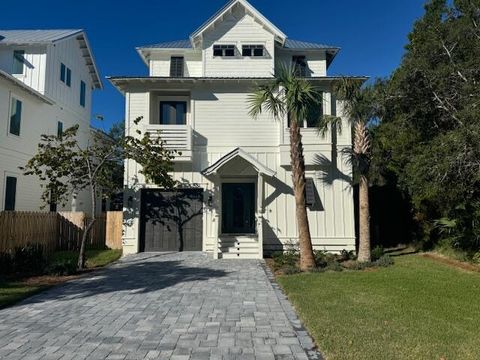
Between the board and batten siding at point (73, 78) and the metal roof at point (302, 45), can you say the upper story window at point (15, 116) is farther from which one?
the metal roof at point (302, 45)

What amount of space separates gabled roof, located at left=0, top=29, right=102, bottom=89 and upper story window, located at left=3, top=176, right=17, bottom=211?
7477 millimetres

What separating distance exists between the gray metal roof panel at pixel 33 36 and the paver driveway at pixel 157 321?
49.0ft

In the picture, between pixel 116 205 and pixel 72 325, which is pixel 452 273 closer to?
pixel 72 325

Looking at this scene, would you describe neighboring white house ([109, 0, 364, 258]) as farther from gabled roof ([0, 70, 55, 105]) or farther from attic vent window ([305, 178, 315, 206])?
gabled roof ([0, 70, 55, 105])

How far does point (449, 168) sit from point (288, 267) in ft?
17.4

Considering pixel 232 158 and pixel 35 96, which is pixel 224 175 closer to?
pixel 232 158

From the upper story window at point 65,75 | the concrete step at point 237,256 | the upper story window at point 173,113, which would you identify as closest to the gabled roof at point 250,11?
the upper story window at point 173,113

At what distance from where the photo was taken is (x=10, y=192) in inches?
662

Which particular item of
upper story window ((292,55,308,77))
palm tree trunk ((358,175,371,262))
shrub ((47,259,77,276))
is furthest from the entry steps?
upper story window ((292,55,308,77))

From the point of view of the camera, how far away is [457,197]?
41.1ft

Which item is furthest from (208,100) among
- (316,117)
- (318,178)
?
(318,178)

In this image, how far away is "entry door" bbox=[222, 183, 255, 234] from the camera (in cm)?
1582

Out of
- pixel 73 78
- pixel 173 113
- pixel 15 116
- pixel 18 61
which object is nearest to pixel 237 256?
pixel 173 113

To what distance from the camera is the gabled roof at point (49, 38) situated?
64.8 ft
